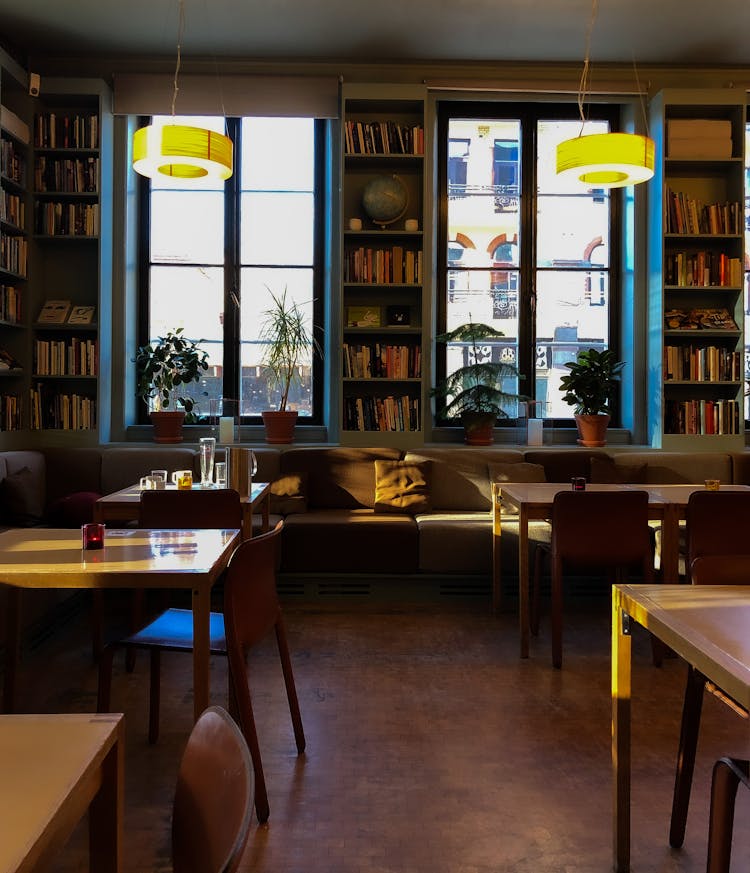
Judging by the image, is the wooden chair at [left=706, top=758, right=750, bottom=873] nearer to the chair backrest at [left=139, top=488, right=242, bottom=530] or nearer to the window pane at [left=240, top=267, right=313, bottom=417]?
the chair backrest at [left=139, top=488, right=242, bottom=530]

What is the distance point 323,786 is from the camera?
253 cm

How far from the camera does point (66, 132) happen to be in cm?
582

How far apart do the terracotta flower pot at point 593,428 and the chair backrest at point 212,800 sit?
5.24 metres

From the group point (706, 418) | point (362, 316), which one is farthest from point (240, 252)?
point (706, 418)

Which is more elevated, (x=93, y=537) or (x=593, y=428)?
(x=593, y=428)

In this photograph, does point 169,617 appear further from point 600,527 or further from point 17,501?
point 17,501

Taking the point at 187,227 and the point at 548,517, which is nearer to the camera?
the point at 548,517

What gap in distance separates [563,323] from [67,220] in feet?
12.2

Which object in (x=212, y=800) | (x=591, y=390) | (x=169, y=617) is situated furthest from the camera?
(x=591, y=390)

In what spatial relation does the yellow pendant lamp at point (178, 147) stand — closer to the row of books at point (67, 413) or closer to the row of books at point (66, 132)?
the row of books at point (66, 132)

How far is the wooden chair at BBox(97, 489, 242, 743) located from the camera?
2535 millimetres

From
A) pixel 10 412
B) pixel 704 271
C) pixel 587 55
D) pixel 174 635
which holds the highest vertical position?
pixel 587 55

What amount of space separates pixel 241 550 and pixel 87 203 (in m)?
4.45

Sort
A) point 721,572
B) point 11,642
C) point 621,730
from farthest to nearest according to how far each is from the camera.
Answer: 1. point 11,642
2. point 721,572
3. point 621,730
